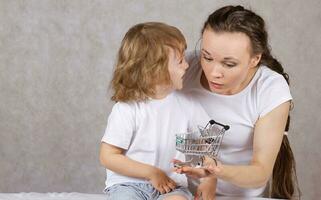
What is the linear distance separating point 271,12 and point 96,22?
884 millimetres

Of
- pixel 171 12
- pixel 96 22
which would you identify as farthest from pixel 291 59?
pixel 96 22

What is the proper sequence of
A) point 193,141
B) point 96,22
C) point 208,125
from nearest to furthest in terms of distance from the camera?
point 193,141
point 208,125
point 96,22

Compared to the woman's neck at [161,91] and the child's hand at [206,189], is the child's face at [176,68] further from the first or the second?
the child's hand at [206,189]

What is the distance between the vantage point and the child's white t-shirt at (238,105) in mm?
2008

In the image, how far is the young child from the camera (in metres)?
1.86

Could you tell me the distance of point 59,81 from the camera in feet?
10.2

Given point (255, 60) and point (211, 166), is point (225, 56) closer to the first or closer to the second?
point (255, 60)

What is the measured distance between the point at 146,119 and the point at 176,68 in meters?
0.18

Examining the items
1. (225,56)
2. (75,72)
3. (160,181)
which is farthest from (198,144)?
(75,72)

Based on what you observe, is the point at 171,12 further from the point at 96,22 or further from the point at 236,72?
the point at 236,72

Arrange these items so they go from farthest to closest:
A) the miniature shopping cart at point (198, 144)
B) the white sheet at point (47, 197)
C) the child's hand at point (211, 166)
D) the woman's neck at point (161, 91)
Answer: the white sheet at point (47, 197) → the woman's neck at point (161, 91) → the miniature shopping cart at point (198, 144) → the child's hand at point (211, 166)

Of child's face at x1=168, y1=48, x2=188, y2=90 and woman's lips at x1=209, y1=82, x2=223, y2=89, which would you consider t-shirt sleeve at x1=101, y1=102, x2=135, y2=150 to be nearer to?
child's face at x1=168, y1=48, x2=188, y2=90

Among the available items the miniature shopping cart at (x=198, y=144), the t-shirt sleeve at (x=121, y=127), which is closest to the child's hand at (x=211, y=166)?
the miniature shopping cart at (x=198, y=144)

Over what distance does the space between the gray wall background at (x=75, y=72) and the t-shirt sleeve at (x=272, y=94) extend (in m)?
1.16
